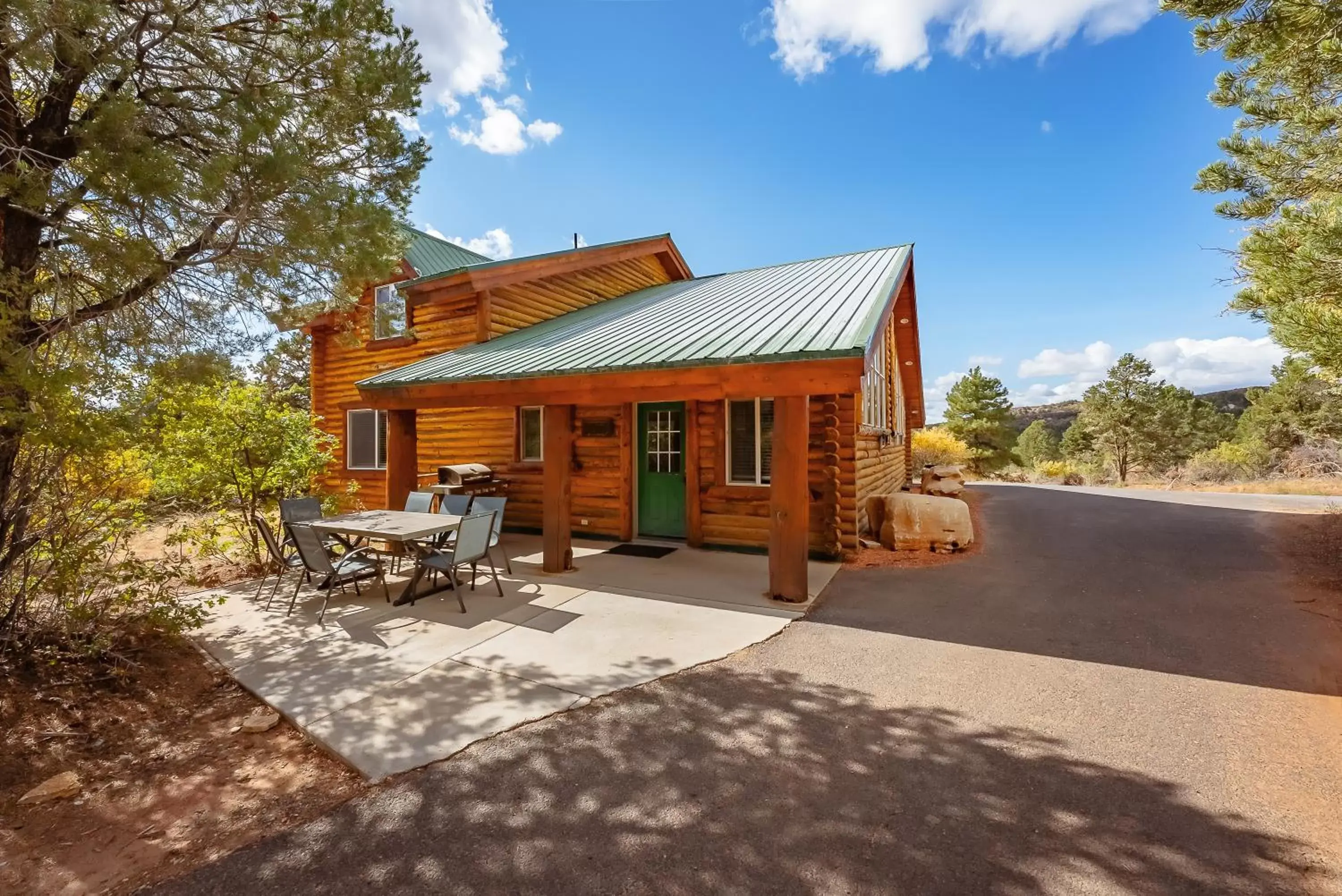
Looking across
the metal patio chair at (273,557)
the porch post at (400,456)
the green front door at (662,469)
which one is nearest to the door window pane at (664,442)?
the green front door at (662,469)

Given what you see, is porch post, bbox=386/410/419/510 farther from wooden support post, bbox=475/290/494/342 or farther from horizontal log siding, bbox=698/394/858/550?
horizontal log siding, bbox=698/394/858/550

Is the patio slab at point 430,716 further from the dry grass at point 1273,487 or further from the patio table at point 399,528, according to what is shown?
the dry grass at point 1273,487

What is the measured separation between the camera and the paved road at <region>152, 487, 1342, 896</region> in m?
2.16

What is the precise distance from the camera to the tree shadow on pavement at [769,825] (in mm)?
2129

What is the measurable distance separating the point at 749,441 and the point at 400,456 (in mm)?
5367

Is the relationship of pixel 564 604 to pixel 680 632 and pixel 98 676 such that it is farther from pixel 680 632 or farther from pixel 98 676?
pixel 98 676

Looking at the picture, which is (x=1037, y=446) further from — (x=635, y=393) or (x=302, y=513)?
(x=302, y=513)

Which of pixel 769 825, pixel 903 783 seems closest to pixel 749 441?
pixel 903 783

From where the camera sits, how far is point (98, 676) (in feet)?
12.4

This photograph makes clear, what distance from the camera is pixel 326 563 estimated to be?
209 inches

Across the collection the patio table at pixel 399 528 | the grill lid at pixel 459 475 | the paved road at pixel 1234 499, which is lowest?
the paved road at pixel 1234 499

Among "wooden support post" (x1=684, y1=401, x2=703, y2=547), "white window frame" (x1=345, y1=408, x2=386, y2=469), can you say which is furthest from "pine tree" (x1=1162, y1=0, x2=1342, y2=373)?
"white window frame" (x1=345, y1=408, x2=386, y2=469)

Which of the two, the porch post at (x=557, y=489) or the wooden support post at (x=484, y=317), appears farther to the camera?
the wooden support post at (x=484, y=317)

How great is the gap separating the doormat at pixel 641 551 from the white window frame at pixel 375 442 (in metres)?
6.23
